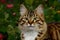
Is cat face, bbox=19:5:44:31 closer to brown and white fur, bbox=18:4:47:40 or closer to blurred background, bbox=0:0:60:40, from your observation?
brown and white fur, bbox=18:4:47:40

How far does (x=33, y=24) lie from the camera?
477 cm

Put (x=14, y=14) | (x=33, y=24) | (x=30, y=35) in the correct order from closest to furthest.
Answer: (x=33, y=24), (x=30, y=35), (x=14, y=14)

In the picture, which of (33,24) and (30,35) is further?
(30,35)

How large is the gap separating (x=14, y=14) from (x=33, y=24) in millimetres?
1291

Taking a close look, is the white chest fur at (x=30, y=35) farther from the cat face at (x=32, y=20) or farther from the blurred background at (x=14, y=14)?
the blurred background at (x=14, y=14)

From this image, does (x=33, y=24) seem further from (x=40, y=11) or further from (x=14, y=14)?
(x=14, y=14)

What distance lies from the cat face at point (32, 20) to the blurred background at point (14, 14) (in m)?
0.57

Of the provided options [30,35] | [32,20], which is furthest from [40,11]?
[30,35]

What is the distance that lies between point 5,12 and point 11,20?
283mm

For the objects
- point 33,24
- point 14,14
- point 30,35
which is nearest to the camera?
point 33,24

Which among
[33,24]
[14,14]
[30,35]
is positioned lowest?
[30,35]

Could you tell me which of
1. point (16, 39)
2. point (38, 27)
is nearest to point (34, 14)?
point (38, 27)

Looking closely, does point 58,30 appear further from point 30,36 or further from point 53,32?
point 30,36

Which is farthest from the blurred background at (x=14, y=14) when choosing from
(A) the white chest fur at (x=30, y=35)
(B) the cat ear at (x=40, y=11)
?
(B) the cat ear at (x=40, y=11)
